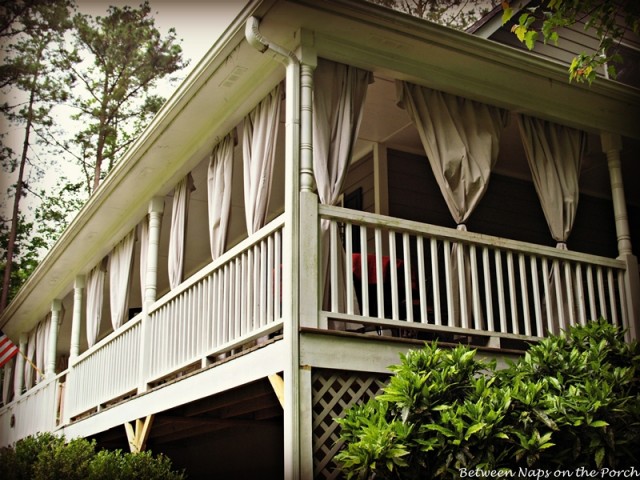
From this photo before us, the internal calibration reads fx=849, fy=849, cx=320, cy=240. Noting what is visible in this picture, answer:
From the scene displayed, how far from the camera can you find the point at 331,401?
6297 millimetres

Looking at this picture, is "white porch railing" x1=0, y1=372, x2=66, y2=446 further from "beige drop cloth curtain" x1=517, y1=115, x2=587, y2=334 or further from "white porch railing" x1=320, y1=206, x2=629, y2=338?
"beige drop cloth curtain" x1=517, y1=115, x2=587, y2=334

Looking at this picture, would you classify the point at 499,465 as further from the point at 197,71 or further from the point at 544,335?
the point at 197,71

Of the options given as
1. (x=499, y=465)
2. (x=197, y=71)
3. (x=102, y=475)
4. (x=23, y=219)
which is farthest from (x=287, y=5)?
(x=23, y=219)

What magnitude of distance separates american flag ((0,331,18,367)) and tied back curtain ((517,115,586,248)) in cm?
951

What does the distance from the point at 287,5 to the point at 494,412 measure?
3.50 metres

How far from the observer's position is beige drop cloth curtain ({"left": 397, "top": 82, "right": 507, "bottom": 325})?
7.82 metres

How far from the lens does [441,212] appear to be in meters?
10.4

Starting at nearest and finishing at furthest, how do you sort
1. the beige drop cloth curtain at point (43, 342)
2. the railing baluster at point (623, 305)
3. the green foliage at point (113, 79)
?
the railing baluster at point (623, 305), the beige drop cloth curtain at point (43, 342), the green foliage at point (113, 79)

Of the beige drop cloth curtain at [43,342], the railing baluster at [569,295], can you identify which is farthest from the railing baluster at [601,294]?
the beige drop cloth curtain at [43,342]

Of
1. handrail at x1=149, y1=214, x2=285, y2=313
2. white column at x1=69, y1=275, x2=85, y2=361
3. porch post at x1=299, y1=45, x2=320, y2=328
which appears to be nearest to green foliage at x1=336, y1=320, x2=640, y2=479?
porch post at x1=299, y1=45, x2=320, y2=328

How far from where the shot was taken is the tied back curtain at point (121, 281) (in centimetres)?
1153

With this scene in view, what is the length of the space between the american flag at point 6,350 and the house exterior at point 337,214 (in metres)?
2.83

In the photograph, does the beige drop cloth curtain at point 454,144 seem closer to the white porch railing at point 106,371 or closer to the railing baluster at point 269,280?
the railing baluster at point 269,280

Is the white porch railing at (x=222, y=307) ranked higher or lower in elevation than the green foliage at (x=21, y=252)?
lower
